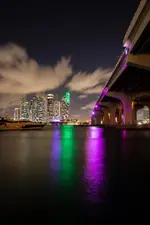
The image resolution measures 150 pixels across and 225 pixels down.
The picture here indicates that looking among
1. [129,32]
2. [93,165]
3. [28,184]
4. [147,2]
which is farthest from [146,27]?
[28,184]

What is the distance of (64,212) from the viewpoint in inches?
208

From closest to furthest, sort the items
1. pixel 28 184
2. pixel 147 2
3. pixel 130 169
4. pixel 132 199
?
pixel 132 199
pixel 28 184
pixel 130 169
pixel 147 2

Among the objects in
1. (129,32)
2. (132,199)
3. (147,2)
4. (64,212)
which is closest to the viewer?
(64,212)

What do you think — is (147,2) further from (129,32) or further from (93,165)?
(93,165)

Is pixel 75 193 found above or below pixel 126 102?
below

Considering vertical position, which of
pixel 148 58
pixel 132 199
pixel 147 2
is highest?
pixel 147 2

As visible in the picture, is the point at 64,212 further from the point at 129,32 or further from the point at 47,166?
the point at 129,32

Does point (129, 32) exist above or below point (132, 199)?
above

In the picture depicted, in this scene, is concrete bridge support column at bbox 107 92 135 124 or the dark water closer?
the dark water

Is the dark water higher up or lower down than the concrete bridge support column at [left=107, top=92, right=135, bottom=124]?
lower down

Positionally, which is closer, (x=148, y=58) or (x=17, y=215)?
(x=17, y=215)

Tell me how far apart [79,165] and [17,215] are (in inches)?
254

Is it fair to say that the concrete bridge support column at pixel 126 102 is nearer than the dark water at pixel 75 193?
No

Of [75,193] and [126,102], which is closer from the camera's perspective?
[75,193]
